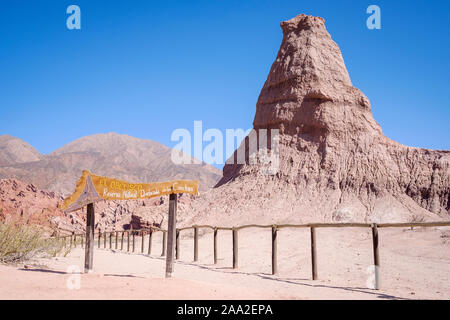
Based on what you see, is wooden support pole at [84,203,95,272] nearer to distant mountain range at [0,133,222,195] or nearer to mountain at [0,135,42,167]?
distant mountain range at [0,133,222,195]

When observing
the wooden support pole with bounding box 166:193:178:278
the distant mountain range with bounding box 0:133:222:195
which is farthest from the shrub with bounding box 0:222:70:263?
the distant mountain range with bounding box 0:133:222:195

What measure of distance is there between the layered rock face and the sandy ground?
4275mm

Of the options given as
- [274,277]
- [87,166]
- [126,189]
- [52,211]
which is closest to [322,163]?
[274,277]

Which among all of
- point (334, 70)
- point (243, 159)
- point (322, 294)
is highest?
point (334, 70)

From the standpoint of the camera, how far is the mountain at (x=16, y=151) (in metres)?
116

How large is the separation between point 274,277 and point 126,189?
4.48 meters

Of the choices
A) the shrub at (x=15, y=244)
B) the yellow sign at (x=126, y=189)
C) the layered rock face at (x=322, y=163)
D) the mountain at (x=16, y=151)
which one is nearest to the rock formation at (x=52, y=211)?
the layered rock face at (x=322, y=163)

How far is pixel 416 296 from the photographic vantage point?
7.18 m

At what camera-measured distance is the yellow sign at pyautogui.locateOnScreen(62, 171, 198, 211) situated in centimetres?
852

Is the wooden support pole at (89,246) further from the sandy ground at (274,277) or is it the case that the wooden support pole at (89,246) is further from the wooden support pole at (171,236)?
the wooden support pole at (171,236)
